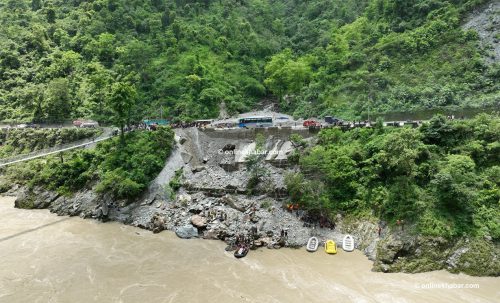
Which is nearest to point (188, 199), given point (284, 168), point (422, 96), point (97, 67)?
point (284, 168)

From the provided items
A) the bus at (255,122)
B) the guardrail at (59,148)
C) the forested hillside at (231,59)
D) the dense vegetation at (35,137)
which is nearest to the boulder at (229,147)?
the bus at (255,122)

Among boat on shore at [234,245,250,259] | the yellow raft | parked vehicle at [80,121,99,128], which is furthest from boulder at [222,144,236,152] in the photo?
parked vehicle at [80,121,99,128]

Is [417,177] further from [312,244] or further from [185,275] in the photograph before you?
[185,275]

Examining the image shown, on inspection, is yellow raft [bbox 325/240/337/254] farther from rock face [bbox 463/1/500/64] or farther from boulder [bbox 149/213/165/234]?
rock face [bbox 463/1/500/64]

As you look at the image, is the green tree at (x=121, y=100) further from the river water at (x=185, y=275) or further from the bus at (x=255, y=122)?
the river water at (x=185, y=275)

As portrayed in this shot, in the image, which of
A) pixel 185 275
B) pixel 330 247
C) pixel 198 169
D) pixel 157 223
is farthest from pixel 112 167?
pixel 330 247

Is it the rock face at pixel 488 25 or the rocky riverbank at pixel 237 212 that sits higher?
the rock face at pixel 488 25
